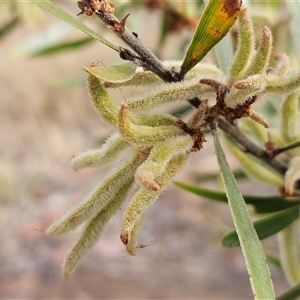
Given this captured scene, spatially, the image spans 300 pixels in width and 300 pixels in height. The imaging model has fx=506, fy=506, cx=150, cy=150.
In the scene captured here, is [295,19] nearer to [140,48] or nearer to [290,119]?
[290,119]

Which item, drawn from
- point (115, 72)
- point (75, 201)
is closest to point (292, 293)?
point (115, 72)

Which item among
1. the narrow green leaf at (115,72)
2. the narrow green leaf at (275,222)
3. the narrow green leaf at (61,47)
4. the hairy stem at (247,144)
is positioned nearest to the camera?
the narrow green leaf at (115,72)

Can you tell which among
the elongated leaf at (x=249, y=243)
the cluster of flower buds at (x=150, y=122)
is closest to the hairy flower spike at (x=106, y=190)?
the cluster of flower buds at (x=150, y=122)

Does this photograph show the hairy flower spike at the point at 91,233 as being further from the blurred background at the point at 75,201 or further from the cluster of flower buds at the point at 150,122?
the blurred background at the point at 75,201

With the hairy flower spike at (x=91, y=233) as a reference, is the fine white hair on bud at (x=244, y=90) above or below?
above

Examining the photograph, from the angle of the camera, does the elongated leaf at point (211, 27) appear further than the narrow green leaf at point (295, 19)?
No

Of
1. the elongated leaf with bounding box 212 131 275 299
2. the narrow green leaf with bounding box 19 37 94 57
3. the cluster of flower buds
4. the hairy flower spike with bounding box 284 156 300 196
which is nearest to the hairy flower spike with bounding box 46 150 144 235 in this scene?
the cluster of flower buds

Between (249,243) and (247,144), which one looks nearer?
(249,243)

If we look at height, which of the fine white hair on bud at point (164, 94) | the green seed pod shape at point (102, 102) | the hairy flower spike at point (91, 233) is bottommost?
the hairy flower spike at point (91, 233)
